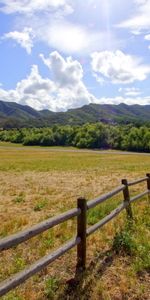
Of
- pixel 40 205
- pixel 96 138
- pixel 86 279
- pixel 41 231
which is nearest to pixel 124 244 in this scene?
pixel 86 279

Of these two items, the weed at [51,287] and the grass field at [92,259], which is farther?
the grass field at [92,259]

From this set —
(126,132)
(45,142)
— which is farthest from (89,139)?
(45,142)

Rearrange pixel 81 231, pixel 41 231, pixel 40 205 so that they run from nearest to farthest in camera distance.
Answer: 1. pixel 41 231
2. pixel 81 231
3. pixel 40 205

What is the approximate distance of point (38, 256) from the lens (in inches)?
389

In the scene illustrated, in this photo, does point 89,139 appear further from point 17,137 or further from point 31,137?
point 17,137

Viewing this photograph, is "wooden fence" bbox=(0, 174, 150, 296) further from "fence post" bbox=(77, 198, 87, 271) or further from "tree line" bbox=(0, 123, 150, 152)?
"tree line" bbox=(0, 123, 150, 152)

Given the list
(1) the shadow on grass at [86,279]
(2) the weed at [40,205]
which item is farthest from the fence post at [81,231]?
(2) the weed at [40,205]

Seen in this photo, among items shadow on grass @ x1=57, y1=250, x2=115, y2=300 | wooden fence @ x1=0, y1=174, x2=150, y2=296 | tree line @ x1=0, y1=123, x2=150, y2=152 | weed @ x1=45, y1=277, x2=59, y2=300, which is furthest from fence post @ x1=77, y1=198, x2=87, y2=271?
tree line @ x1=0, y1=123, x2=150, y2=152

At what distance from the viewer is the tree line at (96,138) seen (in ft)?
402

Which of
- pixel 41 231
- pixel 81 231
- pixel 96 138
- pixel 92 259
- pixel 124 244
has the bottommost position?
pixel 92 259

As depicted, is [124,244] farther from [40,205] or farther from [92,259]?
[40,205]

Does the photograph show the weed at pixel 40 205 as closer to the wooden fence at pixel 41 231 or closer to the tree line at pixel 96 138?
the wooden fence at pixel 41 231

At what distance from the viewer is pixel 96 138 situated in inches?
5487

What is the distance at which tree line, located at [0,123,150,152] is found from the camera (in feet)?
402
